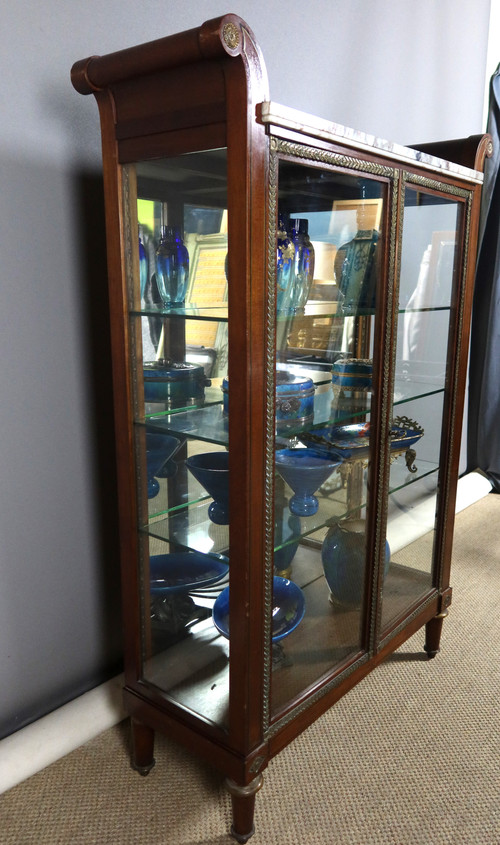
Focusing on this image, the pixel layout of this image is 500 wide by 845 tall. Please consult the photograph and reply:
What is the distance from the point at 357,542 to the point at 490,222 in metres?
2.11

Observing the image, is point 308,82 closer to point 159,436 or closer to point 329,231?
point 329,231

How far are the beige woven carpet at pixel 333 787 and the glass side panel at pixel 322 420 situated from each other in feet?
0.77

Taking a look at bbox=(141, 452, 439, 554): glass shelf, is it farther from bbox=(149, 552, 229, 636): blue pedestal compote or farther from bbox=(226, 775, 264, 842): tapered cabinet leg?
Answer: bbox=(226, 775, 264, 842): tapered cabinet leg

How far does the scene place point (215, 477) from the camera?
121 centimetres

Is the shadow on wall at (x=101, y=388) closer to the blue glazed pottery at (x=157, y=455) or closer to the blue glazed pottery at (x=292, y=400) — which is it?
the blue glazed pottery at (x=157, y=455)

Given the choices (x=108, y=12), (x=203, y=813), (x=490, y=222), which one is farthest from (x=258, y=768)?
(x=490, y=222)

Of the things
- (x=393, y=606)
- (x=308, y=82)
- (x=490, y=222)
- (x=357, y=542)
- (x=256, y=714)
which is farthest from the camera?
(x=490, y=222)

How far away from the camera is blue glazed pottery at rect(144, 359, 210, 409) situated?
1.22 meters

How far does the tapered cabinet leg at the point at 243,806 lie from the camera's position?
48.6 inches

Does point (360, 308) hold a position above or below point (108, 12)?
below

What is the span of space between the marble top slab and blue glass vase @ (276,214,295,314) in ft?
0.54

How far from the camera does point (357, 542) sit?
1.54 m

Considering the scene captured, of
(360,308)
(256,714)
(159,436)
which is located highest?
(360,308)

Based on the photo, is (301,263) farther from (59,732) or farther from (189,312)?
(59,732)
